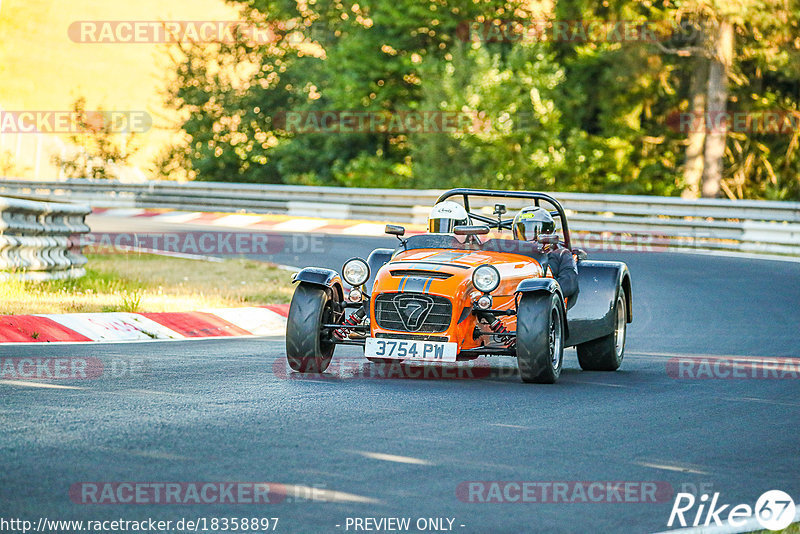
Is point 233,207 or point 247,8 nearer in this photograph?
point 233,207

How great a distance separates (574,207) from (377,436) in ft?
59.2

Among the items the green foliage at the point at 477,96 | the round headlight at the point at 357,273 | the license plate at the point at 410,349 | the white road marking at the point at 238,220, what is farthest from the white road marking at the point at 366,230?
the license plate at the point at 410,349

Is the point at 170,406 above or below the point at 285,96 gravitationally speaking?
below

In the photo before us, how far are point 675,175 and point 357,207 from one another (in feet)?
30.2

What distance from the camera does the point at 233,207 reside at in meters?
28.8

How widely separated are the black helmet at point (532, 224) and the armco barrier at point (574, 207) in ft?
38.6

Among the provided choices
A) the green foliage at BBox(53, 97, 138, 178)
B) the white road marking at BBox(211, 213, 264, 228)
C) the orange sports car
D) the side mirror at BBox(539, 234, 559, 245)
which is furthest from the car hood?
the green foliage at BBox(53, 97, 138, 178)

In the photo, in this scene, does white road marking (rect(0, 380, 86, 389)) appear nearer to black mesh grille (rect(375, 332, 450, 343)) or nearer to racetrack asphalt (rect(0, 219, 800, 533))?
racetrack asphalt (rect(0, 219, 800, 533))

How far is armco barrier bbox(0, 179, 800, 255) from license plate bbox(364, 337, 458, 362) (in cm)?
1361

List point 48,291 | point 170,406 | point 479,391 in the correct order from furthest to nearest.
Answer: point 48,291, point 479,391, point 170,406

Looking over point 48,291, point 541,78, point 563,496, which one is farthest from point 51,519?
point 541,78

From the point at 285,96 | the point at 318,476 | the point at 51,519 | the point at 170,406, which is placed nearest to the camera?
the point at 51,519

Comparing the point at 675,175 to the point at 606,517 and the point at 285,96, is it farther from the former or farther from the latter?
the point at 606,517

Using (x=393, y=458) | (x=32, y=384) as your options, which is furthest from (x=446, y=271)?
(x=393, y=458)
